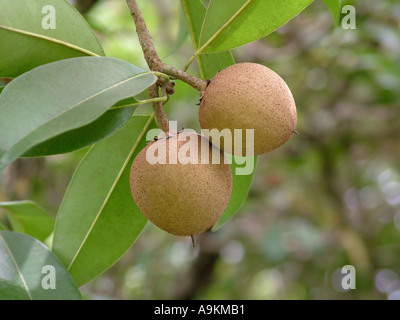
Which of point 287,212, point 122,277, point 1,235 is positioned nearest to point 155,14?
point 287,212

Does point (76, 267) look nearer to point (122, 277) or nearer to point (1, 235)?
point (1, 235)

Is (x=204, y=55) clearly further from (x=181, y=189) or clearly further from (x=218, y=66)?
(x=181, y=189)

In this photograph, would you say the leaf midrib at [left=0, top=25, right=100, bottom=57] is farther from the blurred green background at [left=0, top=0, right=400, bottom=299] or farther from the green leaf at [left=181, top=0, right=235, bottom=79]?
the blurred green background at [left=0, top=0, right=400, bottom=299]

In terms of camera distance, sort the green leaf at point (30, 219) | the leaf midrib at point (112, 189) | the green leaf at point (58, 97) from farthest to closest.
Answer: the green leaf at point (30, 219) < the leaf midrib at point (112, 189) < the green leaf at point (58, 97)

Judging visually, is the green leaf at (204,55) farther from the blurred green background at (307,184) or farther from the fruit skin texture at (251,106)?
the blurred green background at (307,184)

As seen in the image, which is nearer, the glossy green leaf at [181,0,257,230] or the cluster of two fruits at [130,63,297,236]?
the cluster of two fruits at [130,63,297,236]

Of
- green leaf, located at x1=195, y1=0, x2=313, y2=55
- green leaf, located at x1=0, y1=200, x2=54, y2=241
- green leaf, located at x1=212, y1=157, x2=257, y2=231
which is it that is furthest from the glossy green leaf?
green leaf, located at x1=0, y1=200, x2=54, y2=241

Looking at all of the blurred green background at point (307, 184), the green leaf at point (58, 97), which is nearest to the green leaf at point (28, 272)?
the green leaf at point (58, 97)
